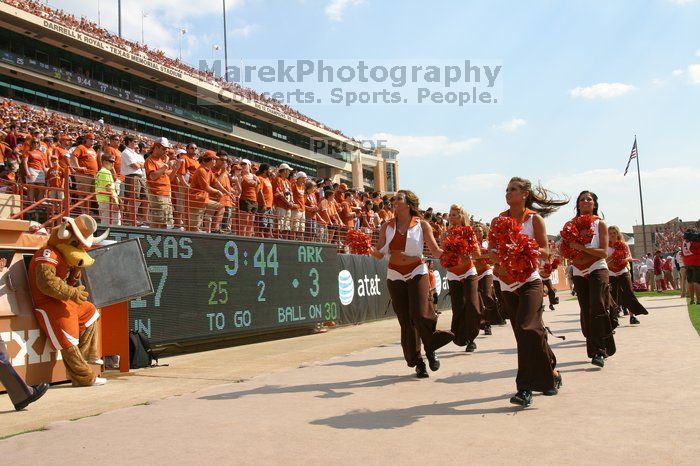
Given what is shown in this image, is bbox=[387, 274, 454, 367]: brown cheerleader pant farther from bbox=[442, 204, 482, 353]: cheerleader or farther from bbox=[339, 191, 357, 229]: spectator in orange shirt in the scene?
bbox=[339, 191, 357, 229]: spectator in orange shirt

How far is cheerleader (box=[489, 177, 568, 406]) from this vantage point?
552 centimetres

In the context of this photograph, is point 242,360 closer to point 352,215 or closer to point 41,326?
point 41,326

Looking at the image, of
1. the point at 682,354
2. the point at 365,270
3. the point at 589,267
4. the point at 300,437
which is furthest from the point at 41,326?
the point at 365,270

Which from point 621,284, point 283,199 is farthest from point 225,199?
point 621,284

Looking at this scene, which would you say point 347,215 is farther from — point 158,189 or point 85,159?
point 85,159

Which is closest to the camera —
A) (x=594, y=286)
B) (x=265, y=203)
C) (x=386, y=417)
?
(x=386, y=417)

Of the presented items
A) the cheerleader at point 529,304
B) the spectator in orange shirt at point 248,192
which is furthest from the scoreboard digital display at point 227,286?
the cheerleader at point 529,304

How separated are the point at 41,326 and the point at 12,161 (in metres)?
5.57

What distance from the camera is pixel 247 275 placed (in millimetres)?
12594

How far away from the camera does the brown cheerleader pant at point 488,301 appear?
11703 millimetres

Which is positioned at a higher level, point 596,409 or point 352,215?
point 352,215

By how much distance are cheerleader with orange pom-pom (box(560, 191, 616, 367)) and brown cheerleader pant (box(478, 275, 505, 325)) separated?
145 inches

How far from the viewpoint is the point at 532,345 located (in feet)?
18.2

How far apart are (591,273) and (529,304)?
2.45m
